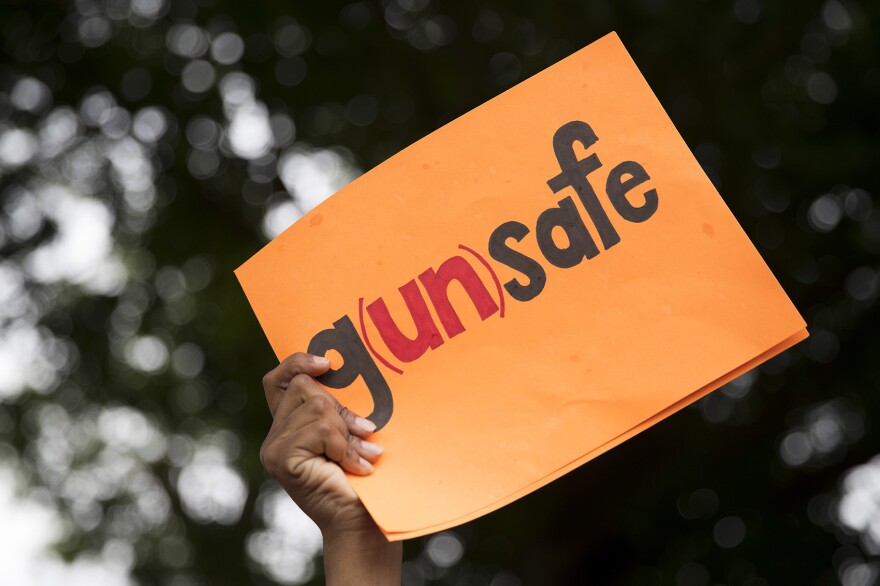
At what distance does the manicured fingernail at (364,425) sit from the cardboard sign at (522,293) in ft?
0.06

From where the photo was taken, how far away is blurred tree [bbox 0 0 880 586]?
468 cm

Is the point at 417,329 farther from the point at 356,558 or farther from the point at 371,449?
the point at 356,558

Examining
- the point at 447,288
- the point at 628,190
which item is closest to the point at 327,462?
the point at 447,288

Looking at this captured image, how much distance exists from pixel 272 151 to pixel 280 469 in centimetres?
404

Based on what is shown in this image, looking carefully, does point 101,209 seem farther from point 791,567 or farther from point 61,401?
point 791,567

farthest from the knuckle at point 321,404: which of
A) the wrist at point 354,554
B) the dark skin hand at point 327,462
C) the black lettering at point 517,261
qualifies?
the black lettering at point 517,261

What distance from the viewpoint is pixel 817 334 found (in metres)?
4.98

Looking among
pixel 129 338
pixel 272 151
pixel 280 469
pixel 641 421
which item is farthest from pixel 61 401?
pixel 641 421

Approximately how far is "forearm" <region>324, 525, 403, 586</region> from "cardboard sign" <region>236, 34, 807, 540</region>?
183 millimetres

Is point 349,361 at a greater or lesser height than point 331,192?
lesser

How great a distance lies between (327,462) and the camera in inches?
57.7

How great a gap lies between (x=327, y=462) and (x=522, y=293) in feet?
1.33

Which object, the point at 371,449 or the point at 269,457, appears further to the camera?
the point at 269,457

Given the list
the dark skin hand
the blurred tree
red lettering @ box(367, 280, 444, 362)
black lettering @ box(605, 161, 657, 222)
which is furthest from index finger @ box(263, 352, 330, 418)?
the blurred tree
